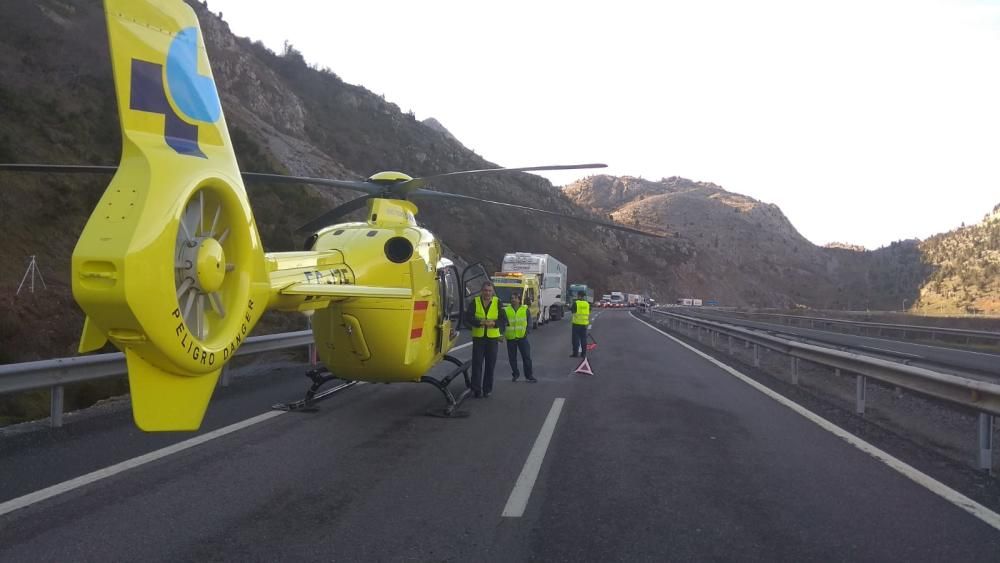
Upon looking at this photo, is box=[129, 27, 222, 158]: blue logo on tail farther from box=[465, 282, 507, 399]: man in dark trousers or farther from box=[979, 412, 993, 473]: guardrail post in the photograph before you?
box=[979, 412, 993, 473]: guardrail post

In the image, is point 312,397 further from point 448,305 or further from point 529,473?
point 529,473

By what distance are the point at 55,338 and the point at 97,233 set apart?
50.5ft

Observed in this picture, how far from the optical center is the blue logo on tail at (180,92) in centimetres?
436

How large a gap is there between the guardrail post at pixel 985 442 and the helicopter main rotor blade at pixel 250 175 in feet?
21.9

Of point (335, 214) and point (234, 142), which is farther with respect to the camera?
point (234, 142)

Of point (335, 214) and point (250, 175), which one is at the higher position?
point (250, 175)

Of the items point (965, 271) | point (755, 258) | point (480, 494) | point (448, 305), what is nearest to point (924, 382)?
point (480, 494)

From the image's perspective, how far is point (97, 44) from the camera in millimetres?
35125

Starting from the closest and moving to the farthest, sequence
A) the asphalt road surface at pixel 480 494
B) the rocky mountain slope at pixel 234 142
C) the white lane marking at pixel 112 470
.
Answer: the asphalt road surface at pixel 480 494, the white lane marking at pixel 112 470, the rocky mountain slope at pixel 234 142

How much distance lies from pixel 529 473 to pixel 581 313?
10.9m

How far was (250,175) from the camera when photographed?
6.98 metres

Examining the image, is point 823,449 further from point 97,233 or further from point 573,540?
point 97,233

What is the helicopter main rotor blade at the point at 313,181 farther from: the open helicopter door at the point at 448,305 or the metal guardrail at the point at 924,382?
the metal guardrail at the point at 924,382

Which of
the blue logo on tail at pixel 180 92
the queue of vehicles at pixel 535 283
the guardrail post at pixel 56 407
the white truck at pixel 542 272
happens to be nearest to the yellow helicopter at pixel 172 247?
the blue logo on tail at pixel 180 92
